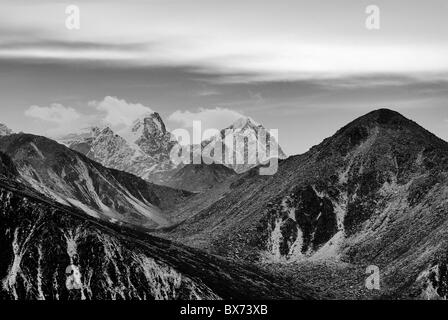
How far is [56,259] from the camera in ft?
631

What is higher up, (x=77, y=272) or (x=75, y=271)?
(x=75, y=271)

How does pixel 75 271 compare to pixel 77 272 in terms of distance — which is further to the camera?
pixel 75 271
